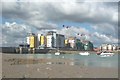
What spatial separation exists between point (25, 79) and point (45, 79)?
1.91 m

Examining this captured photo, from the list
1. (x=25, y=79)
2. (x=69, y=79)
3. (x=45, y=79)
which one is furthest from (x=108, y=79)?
(x=25, y=79)

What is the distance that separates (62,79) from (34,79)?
112 inches

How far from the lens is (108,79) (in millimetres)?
27719

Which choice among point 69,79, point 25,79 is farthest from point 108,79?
point 25,79

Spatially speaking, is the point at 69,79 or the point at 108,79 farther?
the point at 108,79

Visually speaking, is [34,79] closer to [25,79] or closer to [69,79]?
[25,79]

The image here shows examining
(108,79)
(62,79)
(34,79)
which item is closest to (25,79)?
(34,79)

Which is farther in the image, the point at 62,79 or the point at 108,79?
the point at 108,79

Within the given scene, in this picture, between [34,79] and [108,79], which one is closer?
Result: [34,79]

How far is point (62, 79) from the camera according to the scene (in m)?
25.7

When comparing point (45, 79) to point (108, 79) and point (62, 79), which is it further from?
point (108, 79)

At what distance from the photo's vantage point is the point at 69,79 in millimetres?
25516

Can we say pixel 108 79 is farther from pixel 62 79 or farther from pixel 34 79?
pixel 34 79

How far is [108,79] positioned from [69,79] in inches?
188
